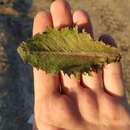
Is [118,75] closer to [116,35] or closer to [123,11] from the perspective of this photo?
[116,35]

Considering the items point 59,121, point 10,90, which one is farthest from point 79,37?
point 10,90

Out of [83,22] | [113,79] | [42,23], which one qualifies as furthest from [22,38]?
[113,79]

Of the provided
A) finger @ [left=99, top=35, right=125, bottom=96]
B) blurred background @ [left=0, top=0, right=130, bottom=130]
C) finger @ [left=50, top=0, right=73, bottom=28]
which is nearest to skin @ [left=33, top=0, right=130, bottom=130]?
finger @ [left=99, top=35, right=125, bottom=96]

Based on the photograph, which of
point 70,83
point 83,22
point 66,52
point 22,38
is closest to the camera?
point 66,52

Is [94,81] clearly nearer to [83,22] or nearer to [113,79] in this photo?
[113,79]

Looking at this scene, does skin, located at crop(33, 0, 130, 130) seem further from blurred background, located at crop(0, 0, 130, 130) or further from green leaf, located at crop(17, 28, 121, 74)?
blurred background, located at crop(0, 0, 130, 130)

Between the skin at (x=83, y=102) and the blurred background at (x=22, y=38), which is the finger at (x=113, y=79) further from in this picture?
the blurred background at (x=22, y=38)

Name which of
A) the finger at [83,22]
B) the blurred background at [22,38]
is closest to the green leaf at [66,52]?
the finger at [83,22]
